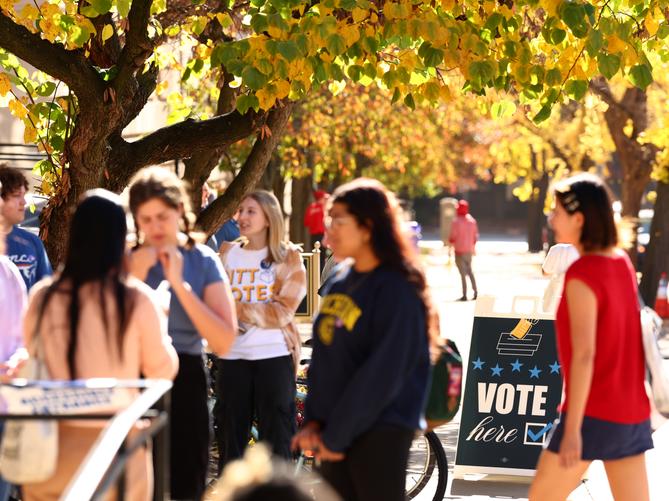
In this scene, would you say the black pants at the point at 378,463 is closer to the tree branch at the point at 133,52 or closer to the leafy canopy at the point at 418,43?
the leafy canopy at the point at 418,43

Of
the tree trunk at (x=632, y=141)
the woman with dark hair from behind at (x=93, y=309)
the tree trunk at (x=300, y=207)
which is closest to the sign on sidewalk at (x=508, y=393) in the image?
the woman with dark hair from behind at (x=93, y=309)

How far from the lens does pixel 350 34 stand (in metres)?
8.46

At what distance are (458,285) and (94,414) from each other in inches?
1117

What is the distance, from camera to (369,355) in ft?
16.1

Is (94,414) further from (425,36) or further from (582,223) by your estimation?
(425,36)

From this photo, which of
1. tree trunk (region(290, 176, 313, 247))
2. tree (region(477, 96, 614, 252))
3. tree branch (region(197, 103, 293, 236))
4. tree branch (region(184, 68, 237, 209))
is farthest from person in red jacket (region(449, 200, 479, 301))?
tree branch (region(197, 103, 293, 236))

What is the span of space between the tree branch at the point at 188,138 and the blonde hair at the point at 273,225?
2631 mm

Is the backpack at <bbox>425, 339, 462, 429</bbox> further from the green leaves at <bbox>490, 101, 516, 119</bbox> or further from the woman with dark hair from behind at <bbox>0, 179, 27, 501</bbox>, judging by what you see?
the green leaves at <bbox>490, 101, 516, 119</bbox>

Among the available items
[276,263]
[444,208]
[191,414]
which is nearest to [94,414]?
[191,414]

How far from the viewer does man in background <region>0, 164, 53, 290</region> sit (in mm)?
7648

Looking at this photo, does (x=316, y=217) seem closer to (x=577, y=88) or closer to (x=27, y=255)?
(x=577, y=88)

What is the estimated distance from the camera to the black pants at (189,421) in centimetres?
595

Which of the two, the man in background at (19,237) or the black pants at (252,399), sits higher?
the man in background at (19,237)

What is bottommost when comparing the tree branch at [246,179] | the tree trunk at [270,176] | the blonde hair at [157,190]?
the blonde hair at [157,190]
